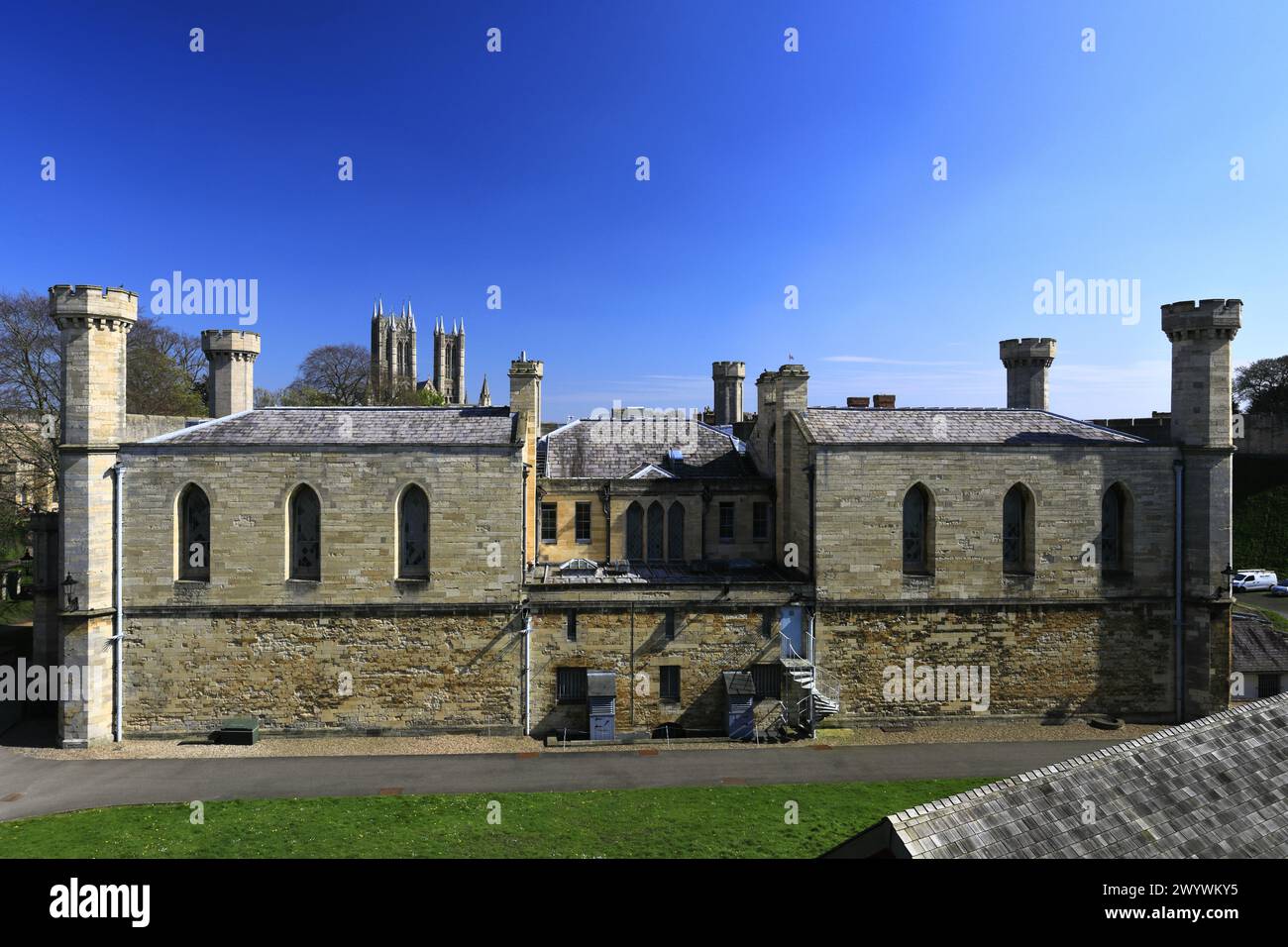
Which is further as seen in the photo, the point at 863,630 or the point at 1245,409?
the point at 1245,409

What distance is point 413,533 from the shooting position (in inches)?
842

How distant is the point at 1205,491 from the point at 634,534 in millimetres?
18402

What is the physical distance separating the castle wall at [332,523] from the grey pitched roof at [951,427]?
10.5 meters

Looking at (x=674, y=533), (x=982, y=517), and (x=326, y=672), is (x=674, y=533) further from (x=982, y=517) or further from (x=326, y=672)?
(x=326, y=672)

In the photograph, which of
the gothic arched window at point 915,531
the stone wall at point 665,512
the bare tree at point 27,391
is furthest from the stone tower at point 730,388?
the bare tree at point 27,391

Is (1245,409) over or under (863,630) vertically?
over

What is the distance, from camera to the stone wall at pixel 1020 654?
21.8 m

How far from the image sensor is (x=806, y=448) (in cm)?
2292

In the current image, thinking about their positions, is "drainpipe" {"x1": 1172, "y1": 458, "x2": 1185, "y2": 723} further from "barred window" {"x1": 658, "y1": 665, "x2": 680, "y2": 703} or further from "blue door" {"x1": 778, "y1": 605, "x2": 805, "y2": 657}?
"barred window" {"x1": 658, "y1": 665, "x2": 680, "y2": 703}

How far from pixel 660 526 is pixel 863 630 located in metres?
8.83

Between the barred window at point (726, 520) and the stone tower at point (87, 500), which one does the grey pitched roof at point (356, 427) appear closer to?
the stone tower at point (87, 500)

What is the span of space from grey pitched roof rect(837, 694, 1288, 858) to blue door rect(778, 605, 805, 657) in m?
13.7
